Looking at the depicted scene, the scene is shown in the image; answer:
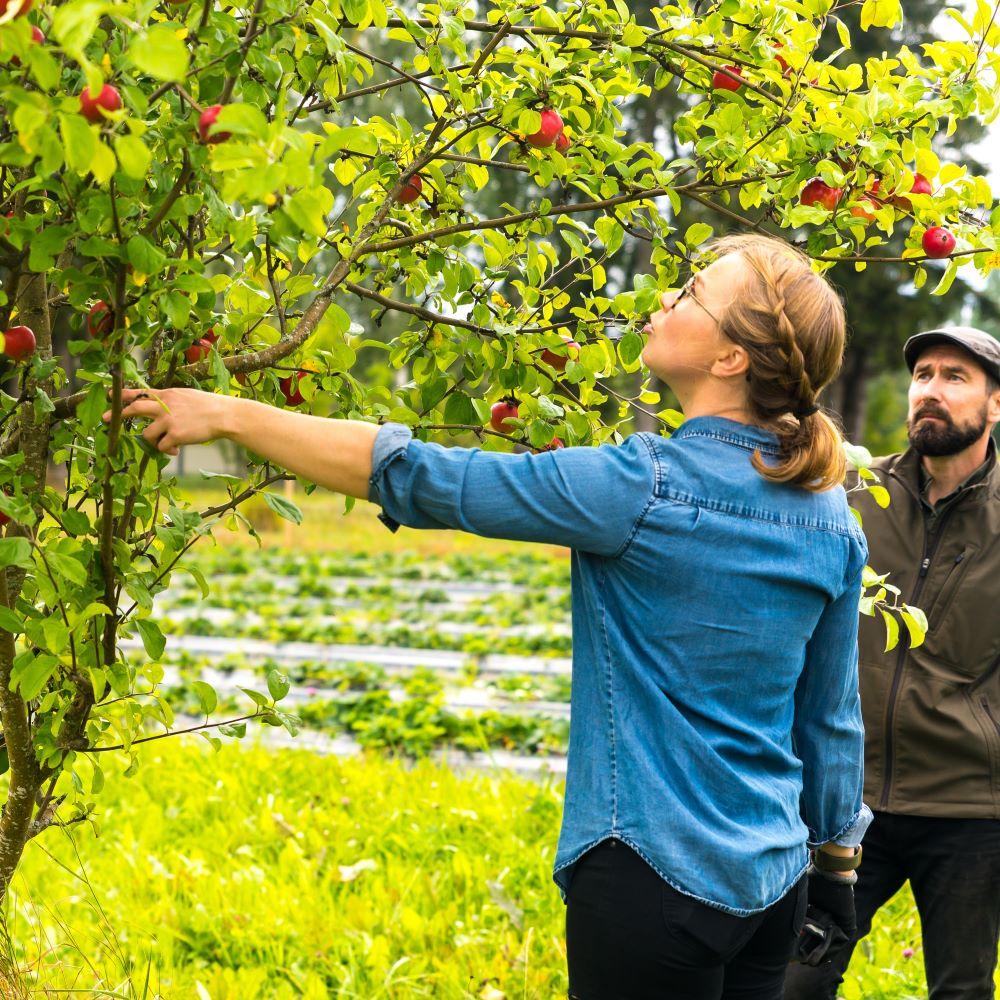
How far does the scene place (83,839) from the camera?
13.8 ft

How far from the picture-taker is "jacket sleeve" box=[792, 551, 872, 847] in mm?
1859

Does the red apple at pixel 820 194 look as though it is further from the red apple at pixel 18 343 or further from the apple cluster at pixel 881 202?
the red apple at pixel 18 343

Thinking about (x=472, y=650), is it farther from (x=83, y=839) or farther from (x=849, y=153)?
(x=849, y=153)

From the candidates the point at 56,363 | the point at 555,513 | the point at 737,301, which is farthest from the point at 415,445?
the point at 56,363

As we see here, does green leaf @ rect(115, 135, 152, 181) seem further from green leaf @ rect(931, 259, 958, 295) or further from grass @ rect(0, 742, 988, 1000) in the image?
grass @ rect(0, 742, 988, 1000)

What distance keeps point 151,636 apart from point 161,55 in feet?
3.20

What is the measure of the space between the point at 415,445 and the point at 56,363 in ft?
2.10

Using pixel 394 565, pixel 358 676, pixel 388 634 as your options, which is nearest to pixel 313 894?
pixel 358 676

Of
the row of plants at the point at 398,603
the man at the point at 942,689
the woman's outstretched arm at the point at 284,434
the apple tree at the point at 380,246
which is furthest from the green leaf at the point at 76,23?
the row of plants at the point at 398,603

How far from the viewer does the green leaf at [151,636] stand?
1766 mm

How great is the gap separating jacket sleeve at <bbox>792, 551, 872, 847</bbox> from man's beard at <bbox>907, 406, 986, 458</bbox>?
4.06ft

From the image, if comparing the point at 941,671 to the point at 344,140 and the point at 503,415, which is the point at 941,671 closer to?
the point at 503,415

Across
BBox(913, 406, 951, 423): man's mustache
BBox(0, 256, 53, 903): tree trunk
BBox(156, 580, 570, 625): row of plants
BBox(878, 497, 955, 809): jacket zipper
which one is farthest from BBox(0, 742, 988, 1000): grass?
BBox(156, 580, 570, 625): row of plants

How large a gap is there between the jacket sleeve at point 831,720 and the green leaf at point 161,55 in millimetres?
1236
